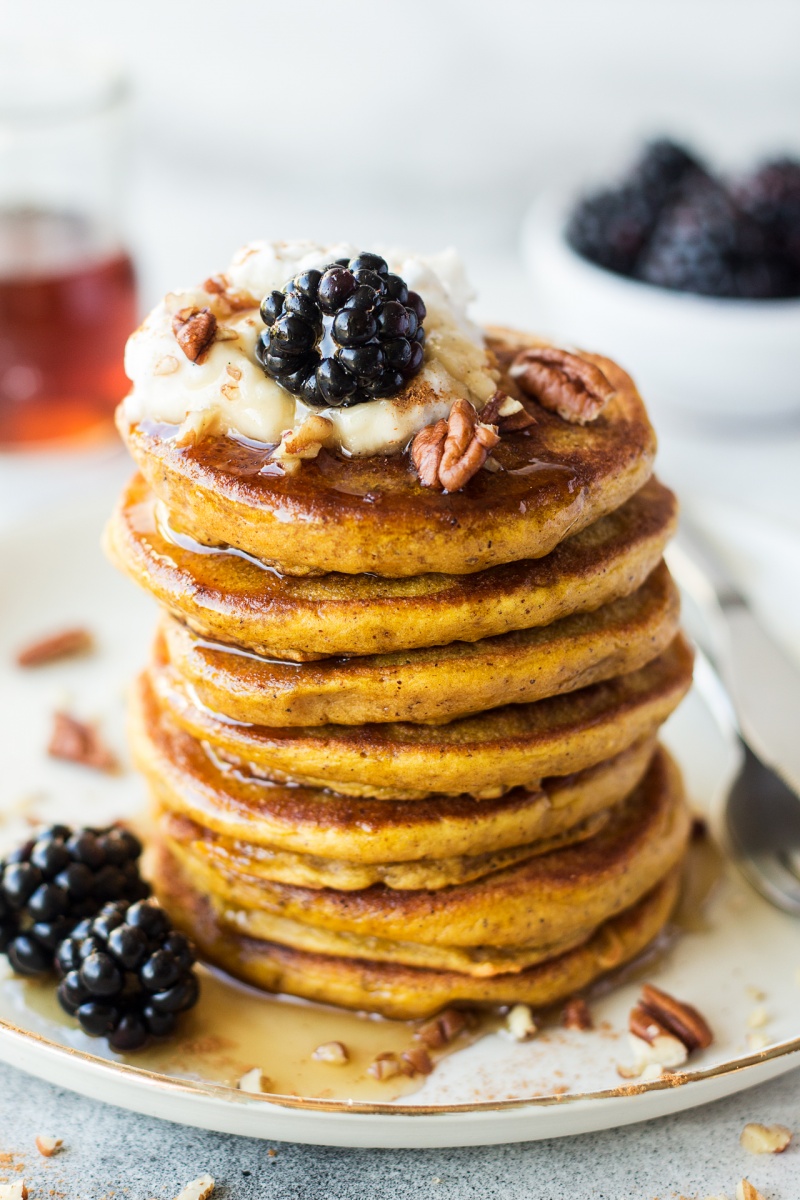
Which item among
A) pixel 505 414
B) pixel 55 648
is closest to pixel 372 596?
pixel 505 414

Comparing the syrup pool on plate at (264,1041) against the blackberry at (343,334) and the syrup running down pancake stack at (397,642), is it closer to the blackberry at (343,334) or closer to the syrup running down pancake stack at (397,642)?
the syrup running down pancake stack at (397,642)

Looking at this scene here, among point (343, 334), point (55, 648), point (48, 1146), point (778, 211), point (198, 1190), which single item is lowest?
point (55, 648)

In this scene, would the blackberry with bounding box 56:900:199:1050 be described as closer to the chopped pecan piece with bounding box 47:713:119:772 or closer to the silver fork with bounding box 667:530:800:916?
the chopped pecan piece with bounding box 47:713:119:772

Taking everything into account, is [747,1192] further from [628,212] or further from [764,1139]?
[628,212]

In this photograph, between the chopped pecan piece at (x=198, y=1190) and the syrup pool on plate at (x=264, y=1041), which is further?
the syrup pool on plate at (x=264, y=1041)

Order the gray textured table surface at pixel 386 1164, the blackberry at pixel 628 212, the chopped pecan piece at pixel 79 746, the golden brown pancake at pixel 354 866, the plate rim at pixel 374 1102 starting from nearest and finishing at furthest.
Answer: the plate rim at pixel 374 1102 < the gray textured table surface at pixel 386 1164 < the golden brown pancake at pixel 354 866 < the chopped pecan piece at pixel 79 746 < the blackberry at pixel 628 212

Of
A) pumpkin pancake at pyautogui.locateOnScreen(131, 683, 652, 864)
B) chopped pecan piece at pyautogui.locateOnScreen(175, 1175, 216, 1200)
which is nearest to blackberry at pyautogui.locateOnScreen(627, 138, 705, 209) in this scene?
pumpkin pancake at pyautogui.locateOnScreen(131, 683, 652, 864)

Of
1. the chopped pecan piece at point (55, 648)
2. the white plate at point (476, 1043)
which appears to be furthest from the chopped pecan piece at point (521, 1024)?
the chopped pecan piece at point (55, 648)
